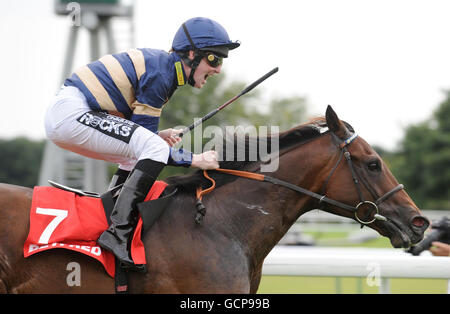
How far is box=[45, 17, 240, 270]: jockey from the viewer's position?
9.77 feet

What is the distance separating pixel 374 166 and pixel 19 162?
171ft

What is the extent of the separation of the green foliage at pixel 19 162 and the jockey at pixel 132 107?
1968 inches

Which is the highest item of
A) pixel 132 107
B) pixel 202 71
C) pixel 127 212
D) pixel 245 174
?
pixel 202 71

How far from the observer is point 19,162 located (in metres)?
50.7

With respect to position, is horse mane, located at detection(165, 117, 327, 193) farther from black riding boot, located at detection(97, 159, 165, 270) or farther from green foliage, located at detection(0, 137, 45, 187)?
green foliage, located at detection(0, 137, 45, 187)

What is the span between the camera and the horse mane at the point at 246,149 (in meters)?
3.32

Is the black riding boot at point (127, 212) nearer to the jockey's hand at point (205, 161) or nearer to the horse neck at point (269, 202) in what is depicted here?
the jockey's hand at point (205, 161)

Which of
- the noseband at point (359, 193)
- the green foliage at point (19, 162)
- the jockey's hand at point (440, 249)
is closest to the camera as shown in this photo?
the noseband at point (359, 193)

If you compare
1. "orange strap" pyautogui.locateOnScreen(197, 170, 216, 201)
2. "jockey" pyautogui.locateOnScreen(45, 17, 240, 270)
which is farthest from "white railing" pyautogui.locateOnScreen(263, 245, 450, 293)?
"jockey" pyautogui.locateOnScreen(45, 17, 240, 270)

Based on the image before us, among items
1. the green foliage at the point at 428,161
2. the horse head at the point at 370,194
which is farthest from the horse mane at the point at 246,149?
the green foliage at the point at 428,161

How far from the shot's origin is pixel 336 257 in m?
4.33

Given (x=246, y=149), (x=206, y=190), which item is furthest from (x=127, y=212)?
(x=246, y=149)

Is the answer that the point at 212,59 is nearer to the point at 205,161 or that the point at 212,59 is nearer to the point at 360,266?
the point at 205,161
